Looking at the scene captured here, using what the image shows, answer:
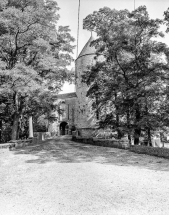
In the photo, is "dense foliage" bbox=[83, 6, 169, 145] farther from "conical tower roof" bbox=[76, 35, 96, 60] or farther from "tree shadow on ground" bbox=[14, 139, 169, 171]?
"conical tower roof" bbox=[76, 35, 96, 60]

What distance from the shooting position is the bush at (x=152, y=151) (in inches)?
420

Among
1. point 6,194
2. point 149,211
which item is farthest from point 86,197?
point 6,194

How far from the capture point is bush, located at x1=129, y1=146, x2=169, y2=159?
10673mm

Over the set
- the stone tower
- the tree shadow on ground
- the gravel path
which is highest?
the stone tower

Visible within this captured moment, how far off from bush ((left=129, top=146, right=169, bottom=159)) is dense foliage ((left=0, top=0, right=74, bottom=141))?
25.5 feet

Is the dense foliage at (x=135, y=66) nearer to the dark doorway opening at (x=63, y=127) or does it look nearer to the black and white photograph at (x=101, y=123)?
the black and white photograph at (x=101, y=123)

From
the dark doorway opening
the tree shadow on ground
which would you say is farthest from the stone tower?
the tree shadow on ground

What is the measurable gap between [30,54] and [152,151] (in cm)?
1276

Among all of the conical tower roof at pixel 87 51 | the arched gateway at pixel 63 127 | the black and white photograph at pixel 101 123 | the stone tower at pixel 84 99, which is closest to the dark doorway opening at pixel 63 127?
the arched gateway at pixel 63 127

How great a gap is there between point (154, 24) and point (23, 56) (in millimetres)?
10890

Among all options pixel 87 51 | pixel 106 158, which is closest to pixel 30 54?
pixel 106 158

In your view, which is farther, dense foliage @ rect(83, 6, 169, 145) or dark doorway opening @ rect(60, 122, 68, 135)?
dark doorway opening @ rect(60, 122, 68, 135)

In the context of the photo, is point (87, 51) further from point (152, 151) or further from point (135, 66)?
point (152, 151)

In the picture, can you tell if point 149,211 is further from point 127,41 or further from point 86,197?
point 127,41
